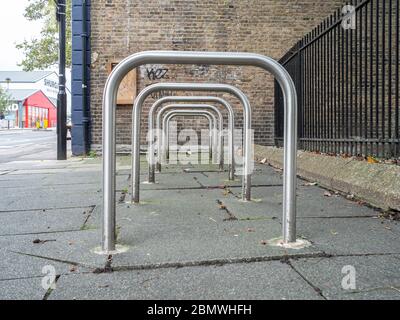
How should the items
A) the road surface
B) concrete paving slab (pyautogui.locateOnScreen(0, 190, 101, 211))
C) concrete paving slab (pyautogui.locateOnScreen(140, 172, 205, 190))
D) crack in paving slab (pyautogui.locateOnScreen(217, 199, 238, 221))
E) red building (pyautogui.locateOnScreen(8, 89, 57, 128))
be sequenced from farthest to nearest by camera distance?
red building (pyautogui.locateOnScreen(8, 89, 57, 128)) < the road surface < concrete paving slab (pyautogui.locateOnScreen(140, 172, 205, 190)) < concrete paving slab (pyautogui.locateOnScreen(0, 190, 101, 211)) < crack in paving slab (pyautogui.locateOnScreen(217, 199, 238, 221))

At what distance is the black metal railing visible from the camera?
3768 mm

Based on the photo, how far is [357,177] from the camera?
10.3 ft

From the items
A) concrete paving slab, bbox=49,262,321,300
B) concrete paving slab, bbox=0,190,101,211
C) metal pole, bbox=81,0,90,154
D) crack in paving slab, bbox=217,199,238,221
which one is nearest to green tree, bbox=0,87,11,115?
metal pole, bbox=81,0,90,154

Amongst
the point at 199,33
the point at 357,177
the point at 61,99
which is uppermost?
the point at 199,33

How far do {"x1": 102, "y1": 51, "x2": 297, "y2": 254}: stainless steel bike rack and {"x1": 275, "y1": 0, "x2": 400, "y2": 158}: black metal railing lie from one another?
1.78 meters

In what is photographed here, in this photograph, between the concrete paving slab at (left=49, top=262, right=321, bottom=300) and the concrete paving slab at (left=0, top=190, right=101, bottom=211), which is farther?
the concrete paving slab at (left=0, top=190, right=101, bottom=211)

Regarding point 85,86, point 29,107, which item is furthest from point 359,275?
point 29,107

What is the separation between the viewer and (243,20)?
27.3 feet

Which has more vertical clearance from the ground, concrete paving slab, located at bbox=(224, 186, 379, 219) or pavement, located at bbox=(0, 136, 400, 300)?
concrete paving slab, located at bbox=(224, 186, 379, 219)

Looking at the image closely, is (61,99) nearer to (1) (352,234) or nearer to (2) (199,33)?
(2) (199,33)

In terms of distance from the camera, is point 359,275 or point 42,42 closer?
point 359,275

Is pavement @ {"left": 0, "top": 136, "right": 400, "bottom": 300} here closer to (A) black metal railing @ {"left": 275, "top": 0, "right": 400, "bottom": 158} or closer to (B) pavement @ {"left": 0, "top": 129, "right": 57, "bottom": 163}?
(A) black metal railing @ {"left": 275, "top": 0, "right": 400, "bottom": 158}

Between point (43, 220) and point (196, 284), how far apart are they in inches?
59.5

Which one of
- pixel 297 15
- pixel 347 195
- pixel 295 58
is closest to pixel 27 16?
pixel 297 15
